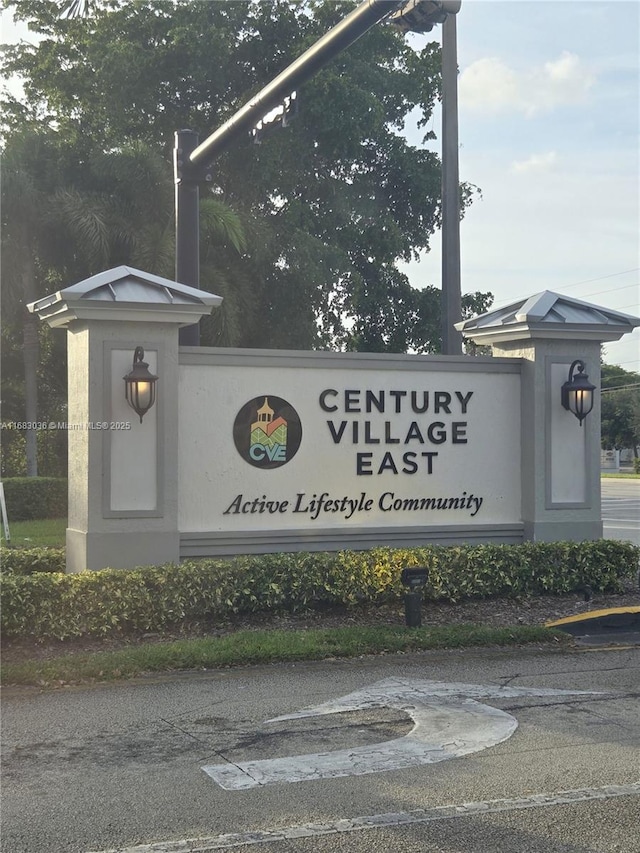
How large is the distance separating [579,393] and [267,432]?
12.7 feet

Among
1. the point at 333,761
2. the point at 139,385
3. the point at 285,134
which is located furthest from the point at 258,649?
the point at 285,134

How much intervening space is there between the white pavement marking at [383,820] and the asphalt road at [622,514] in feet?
43.2

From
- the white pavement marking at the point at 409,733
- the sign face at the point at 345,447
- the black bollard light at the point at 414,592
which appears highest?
the sign face at the point at 345,447

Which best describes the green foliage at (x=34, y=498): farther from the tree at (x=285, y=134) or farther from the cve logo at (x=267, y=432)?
the cve logo at (x=267, y=432)

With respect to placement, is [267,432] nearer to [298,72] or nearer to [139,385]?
[139,385]

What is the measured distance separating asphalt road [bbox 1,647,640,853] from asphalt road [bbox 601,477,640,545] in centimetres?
1124

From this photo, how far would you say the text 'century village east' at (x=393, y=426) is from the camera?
38.5ft

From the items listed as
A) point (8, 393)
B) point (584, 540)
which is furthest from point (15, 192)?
point (584, 540)

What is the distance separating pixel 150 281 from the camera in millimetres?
10609

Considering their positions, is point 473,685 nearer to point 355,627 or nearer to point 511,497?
point 355,627

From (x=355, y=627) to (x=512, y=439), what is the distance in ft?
13.0

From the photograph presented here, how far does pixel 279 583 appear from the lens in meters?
10.1

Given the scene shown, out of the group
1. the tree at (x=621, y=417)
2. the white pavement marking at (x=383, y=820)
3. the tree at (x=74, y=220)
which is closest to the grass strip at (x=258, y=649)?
the white pavement marking at (x=383, y=820)

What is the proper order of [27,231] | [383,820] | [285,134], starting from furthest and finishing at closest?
[285,134]
[27,231]
[383,820]
